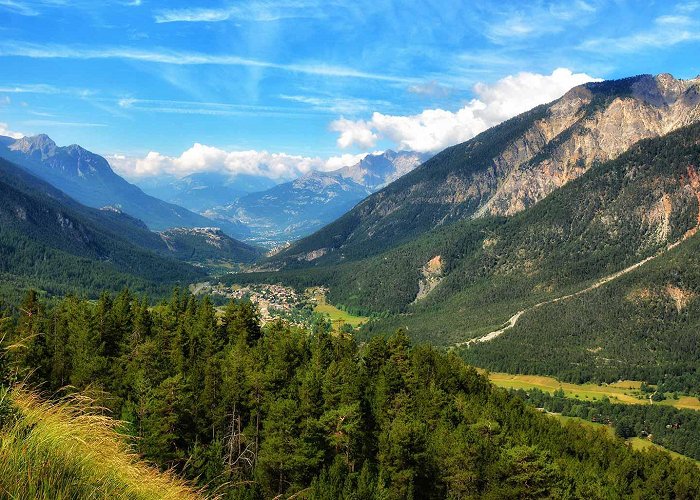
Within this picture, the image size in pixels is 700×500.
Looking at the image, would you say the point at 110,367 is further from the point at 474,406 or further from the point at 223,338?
the point at 474,406

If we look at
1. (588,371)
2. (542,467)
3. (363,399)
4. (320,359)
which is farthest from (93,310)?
(588,371)

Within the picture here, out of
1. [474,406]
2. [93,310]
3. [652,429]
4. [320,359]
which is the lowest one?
[652,429]

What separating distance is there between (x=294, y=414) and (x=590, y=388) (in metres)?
163

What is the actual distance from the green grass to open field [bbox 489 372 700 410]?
161 metres

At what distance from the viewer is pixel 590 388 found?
16888cm

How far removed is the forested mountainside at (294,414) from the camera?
34844 mm

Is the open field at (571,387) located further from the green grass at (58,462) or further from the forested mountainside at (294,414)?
the green grass at (58,462)

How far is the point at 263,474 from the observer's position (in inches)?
1372

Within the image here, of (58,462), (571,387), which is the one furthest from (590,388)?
(58,462)

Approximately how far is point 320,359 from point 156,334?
2051 cm

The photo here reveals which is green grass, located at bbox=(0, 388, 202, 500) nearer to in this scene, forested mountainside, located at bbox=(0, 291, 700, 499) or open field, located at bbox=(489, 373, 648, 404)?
forested mountainside, located at bbox=(0, 291, 700, 499)

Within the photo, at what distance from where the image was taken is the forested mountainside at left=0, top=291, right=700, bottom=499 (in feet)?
114

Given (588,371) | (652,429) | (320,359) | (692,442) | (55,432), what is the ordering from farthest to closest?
(588,371) < (652,429) < (692,442) < (320,359) < (55,432)

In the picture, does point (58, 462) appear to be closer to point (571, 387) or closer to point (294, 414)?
point (294, 414)
